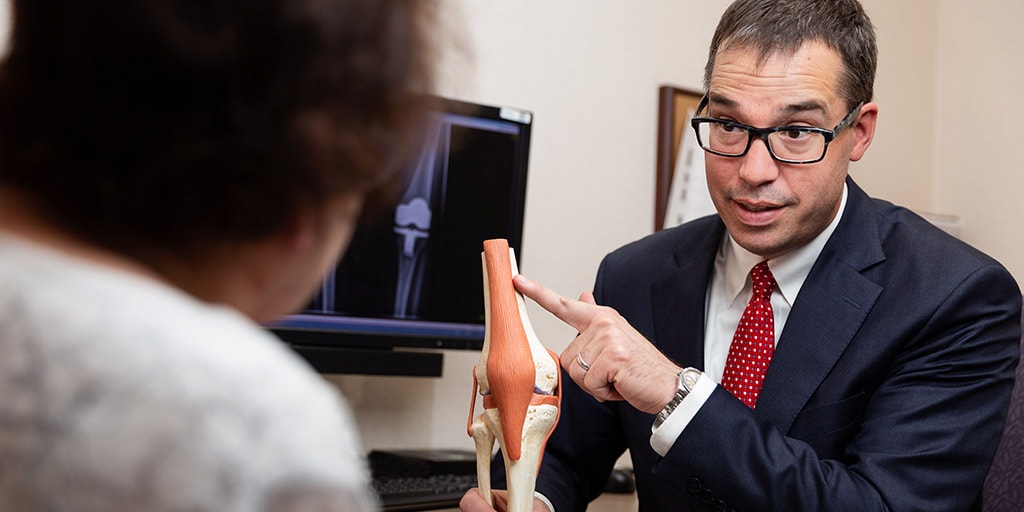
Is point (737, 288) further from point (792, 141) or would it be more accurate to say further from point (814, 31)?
point (814, 31)

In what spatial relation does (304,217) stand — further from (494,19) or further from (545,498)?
(494,19)

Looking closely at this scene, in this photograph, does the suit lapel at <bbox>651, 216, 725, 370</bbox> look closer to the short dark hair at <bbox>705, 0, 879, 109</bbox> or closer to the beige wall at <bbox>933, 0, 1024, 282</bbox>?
the short dark hair at <bbox>705, 0, 879, 109</bbox>

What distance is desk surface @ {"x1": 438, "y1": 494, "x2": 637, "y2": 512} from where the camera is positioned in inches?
79.4

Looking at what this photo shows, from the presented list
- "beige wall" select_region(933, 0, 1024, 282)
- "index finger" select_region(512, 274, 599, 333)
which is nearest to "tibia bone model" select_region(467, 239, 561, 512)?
"index finger" select_region(512, 274, 599, 333)

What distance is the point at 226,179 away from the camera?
506mm

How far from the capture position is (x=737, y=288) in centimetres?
176

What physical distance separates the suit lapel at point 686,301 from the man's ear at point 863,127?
0.92 feet

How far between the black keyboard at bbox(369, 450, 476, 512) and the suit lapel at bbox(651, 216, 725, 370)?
0.46 metres

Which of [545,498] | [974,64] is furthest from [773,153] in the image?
[974,64]

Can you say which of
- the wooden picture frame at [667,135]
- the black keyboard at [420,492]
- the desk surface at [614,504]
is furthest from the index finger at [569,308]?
the wooden picture frame at [667,135]

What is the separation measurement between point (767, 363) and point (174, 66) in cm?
132

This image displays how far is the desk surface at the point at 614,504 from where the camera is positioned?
2018mm

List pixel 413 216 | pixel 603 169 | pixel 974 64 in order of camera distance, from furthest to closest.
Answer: pixel 974 64 < pixel 603 169 < pixel 413 216

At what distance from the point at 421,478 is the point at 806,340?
75 centimetres
